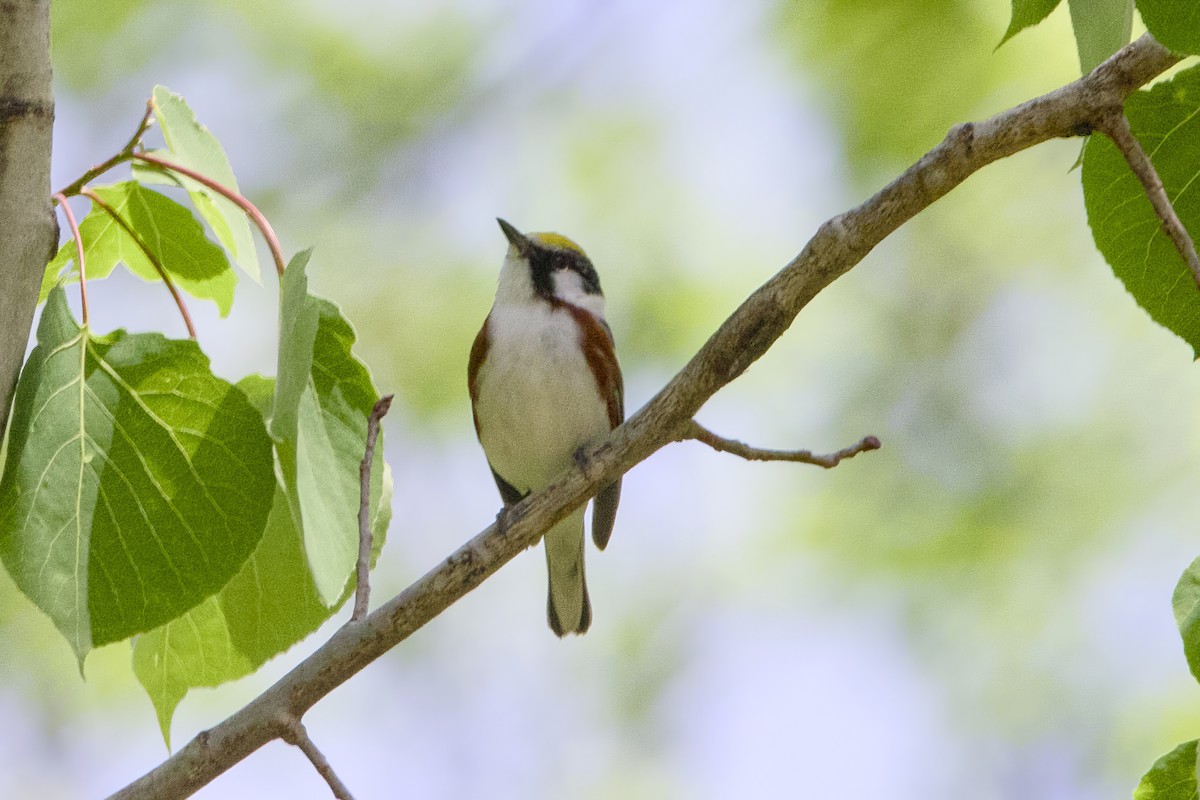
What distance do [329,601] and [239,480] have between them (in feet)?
1.10

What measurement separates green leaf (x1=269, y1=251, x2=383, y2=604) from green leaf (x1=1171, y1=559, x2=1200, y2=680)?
100 cm

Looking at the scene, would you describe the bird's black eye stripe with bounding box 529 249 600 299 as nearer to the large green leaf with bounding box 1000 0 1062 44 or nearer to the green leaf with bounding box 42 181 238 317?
the green leaf with bounding box 42 181 238 317

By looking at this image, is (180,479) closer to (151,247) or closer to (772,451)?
(151,247)

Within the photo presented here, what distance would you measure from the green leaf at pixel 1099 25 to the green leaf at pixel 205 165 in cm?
131

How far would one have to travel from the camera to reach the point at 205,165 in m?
1.99

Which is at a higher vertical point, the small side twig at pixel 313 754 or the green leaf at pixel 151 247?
the green leaf at pixel 151 247

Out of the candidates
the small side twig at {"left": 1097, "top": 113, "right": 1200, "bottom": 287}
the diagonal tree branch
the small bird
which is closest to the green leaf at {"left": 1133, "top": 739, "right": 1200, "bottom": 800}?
the small side twig at {"left": 1097, "top": 113, "right": 1200, "bottom": 287}

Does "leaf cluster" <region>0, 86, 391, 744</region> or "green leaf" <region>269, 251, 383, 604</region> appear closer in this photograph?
"green leaf" <region>269, 251, 383, 604</region>

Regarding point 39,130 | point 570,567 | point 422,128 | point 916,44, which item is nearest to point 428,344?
point 422,128

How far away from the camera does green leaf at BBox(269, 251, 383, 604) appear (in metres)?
1.50

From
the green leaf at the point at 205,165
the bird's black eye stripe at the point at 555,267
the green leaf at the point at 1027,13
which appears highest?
the bird's black eye stripe at the point at 555,267

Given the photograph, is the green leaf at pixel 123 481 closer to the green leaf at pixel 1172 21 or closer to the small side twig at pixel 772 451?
the small side twig at pixel 772 451

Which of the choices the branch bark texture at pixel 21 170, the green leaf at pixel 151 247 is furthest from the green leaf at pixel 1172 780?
the green leaf at pixel 151 247

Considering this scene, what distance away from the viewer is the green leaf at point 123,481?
170 centimetres
